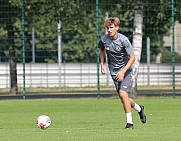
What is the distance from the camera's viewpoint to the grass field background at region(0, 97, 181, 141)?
11.2 m

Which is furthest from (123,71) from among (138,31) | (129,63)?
(138,31)

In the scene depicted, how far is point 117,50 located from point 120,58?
190 mm

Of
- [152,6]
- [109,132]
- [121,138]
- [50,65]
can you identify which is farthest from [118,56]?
[50,65]

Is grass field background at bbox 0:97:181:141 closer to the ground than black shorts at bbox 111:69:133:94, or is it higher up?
closer to the ground

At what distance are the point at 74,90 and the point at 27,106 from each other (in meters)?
8.50

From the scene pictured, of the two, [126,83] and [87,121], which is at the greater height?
[126,83]

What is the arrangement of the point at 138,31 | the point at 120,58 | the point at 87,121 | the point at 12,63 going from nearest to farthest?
the point at 120,58
the point at 87,121
the point at 138,31
the point at 12,63

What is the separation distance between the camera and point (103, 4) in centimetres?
2569

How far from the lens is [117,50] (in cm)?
1313

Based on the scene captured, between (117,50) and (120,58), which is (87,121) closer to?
A: (120,58)

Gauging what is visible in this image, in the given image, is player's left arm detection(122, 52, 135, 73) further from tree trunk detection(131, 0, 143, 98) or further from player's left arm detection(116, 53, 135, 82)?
tree trunk detection(131, 0, 143, 98)

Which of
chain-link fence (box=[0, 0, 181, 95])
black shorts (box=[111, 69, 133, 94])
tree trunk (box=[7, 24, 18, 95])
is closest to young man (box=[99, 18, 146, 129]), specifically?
black shorts (box=[111, 69, 133, 94])

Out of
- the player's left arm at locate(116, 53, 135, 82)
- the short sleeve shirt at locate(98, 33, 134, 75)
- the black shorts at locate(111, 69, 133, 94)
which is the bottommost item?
the black shorts at locate(111, 69, 133, 94)

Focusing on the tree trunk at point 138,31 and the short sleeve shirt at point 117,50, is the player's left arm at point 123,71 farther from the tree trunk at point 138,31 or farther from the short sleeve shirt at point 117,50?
the tree trunk at point 138,31
